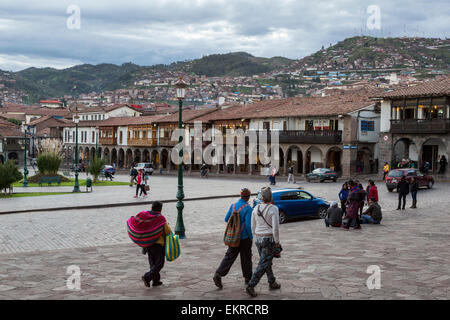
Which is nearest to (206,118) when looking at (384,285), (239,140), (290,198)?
(239,140)

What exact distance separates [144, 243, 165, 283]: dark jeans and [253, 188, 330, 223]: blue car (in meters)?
8.95

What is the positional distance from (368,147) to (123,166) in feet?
138

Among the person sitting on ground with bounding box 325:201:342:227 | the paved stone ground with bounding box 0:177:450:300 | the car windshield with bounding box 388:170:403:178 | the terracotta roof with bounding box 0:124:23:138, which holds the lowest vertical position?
the paved stone ground with bounding box 0:177:450:300

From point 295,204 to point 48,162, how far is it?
82.5 ft

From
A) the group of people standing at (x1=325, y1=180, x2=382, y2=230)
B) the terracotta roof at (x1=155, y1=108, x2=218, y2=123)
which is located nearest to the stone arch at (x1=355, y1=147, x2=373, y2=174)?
the terracotta roof at (x1=155, y1=108, x2=218, y2=123)

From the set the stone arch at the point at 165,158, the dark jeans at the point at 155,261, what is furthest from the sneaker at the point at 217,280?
the stone arch at the point at 165,158

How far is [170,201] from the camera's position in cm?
2350

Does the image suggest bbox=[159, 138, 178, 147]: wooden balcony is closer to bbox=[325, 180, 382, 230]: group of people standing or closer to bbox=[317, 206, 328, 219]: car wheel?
bbox=[317, 206, 328, 219]: car wheel

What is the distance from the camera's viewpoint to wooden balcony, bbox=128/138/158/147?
64.8 meters

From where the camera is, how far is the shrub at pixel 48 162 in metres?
36.0

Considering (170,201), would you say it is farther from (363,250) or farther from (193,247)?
(363,250)

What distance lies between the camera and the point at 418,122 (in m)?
36.7

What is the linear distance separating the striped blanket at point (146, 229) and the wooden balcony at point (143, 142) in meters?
57.7

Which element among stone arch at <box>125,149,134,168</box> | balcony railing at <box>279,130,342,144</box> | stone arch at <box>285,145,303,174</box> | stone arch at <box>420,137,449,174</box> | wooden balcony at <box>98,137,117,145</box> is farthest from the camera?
wooden balcony at <box>98,137,117,145</box>
